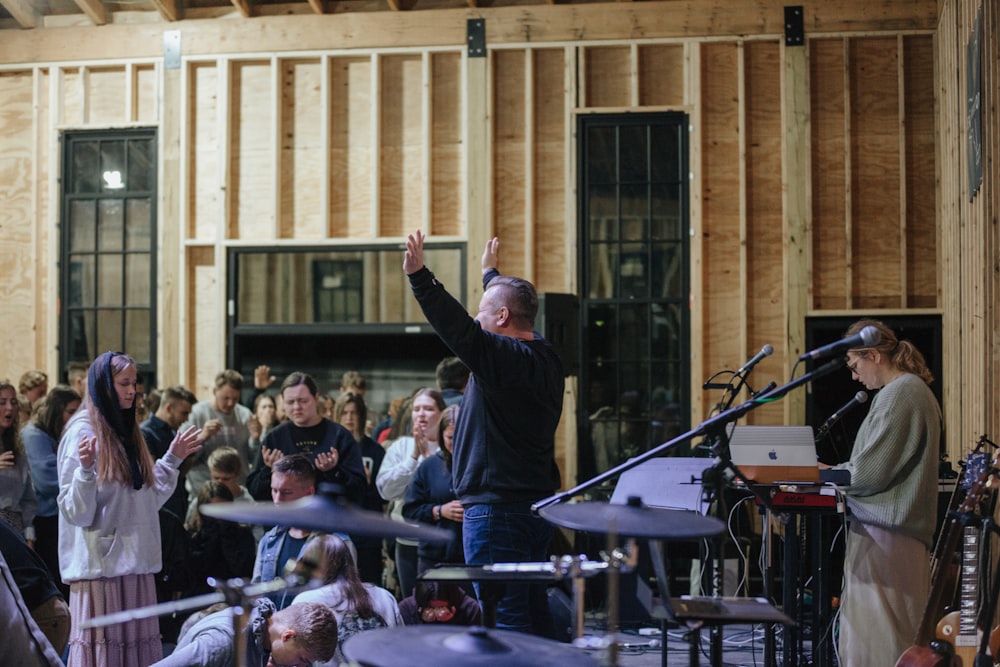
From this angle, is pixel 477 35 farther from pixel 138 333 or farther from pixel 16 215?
pixel 16 215

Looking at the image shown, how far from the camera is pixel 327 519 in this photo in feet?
9.47

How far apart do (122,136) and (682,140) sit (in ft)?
17.1

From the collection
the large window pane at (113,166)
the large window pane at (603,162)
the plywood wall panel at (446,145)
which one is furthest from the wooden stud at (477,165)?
the large window pane at (113,166)

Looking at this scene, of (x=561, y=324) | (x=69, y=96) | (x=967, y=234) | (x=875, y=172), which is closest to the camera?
(x=967, y=234)

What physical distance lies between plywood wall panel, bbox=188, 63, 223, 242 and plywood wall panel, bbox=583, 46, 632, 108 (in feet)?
11.3

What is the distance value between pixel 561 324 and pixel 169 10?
4.82m

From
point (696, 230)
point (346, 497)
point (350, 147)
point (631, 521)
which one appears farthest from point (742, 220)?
point (631, 521)

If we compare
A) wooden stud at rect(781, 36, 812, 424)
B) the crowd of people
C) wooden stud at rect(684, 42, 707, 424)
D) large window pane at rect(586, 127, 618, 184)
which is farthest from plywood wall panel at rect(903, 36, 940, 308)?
the crowd of people

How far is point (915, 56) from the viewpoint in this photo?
10047mm

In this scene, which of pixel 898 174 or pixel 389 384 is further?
pixel 389 384

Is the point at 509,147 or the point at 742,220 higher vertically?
the point at 509,147

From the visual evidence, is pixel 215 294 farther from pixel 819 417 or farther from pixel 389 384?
pixel 819 417

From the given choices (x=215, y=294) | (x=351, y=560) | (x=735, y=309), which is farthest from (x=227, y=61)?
(x=351, y=560)

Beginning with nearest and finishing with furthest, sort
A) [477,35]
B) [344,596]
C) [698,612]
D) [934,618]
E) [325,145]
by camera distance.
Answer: [698,612] → [934,618] → [344,596] → [477,35] → [325,145]
